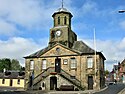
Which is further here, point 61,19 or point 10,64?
point 10,64

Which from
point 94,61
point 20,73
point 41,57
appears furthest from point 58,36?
point 20,73

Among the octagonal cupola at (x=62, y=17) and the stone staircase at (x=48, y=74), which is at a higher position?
the octagonal cupola at (x=62, y=17)

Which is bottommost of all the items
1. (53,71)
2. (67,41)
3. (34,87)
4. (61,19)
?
(34,87)

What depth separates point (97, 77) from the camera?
40.5 meters

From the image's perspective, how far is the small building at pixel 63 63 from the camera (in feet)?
133

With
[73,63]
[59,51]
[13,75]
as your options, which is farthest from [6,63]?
[73,63]

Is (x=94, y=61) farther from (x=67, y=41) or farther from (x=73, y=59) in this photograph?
(x=67, y=41)

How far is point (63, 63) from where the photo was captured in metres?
43.0

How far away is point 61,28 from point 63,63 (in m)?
7.59

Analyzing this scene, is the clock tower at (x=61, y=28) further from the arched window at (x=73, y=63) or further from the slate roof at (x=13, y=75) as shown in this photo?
the slate roof at (x=13, y=75)

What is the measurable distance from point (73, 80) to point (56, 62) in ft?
17.0

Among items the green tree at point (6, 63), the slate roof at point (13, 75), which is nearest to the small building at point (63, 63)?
the slate roof at point (13, 75)

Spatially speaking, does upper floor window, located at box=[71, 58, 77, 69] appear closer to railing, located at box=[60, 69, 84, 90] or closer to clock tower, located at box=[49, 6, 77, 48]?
railing, located at box=[60, 69, 84, 90]

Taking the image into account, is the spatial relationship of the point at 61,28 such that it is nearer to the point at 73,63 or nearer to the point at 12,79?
the point at 73,63
